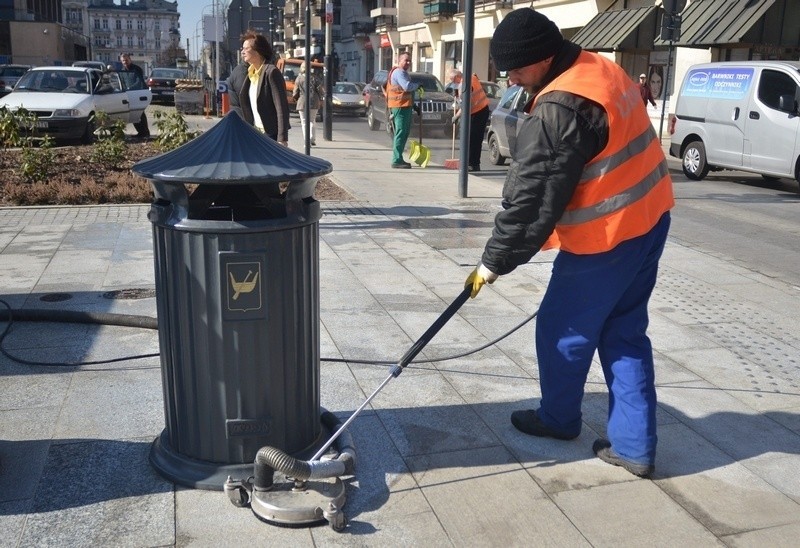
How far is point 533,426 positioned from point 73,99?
1560cm

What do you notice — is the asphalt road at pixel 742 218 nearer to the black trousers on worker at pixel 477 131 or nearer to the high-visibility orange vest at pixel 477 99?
the black trousers on worker at pixel 477 131

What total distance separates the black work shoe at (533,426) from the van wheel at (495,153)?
1176 cm

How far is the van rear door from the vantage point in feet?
41.3

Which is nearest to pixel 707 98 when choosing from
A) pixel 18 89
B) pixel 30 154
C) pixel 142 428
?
pixel 30 154

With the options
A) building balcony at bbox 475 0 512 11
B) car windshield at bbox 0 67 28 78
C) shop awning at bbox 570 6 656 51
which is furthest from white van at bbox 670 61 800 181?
car windshield at bbox 0 67 28 78

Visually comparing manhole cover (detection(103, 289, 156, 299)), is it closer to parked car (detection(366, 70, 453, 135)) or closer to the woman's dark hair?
the woman's dark hair

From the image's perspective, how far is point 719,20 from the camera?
22.2m

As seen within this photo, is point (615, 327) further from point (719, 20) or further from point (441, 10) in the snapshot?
point (441, 10)

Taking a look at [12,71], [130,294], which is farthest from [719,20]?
[12,71]

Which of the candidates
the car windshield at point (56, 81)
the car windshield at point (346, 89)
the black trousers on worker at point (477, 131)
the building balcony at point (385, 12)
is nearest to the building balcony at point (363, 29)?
the building balcony at point (385, 12)

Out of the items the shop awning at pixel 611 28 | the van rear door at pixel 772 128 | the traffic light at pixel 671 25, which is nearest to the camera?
the van rear door at pixel 772 128

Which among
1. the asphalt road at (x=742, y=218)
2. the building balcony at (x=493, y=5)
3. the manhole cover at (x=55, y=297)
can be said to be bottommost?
the asphalt road at (x=742, y=218)

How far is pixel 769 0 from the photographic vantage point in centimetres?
2077

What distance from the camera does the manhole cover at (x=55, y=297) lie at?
5.85m
